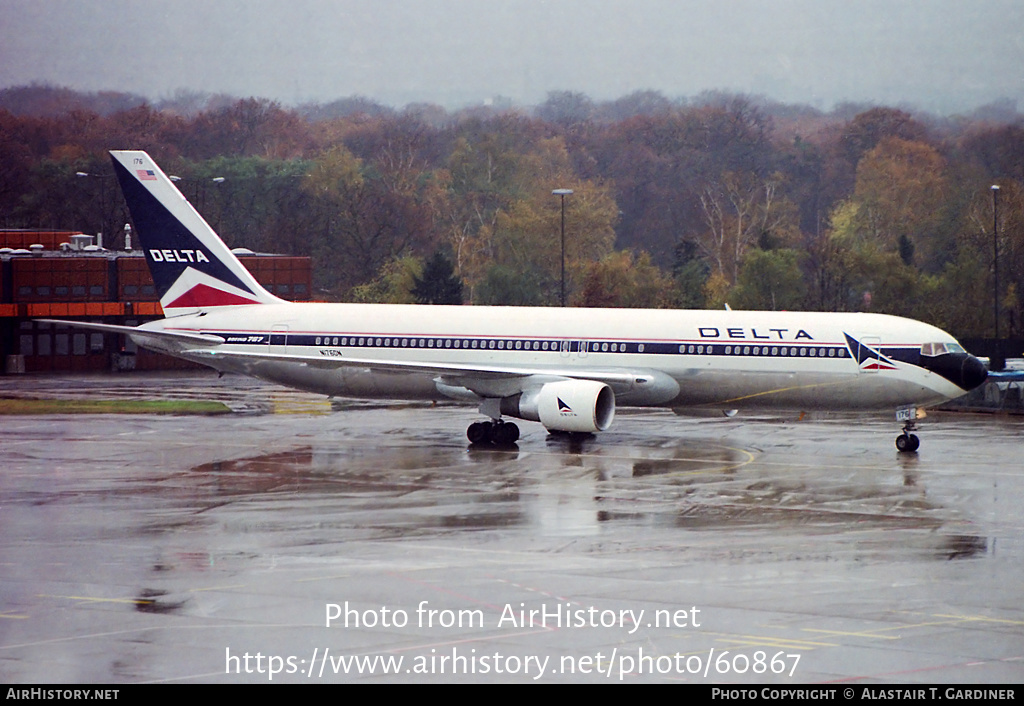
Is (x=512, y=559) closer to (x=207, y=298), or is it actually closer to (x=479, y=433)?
(x=479, y=433)

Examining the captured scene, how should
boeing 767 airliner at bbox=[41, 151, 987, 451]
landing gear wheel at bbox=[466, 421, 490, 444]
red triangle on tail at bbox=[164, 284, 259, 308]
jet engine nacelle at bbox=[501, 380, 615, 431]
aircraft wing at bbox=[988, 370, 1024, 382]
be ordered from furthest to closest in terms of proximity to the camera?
aircraft wing at bbox=[988, 370, 1024, 382], red triangle on tail at bbox=[164, 284, 259, 308], landing gear wheel at bbox=[466, 421, 490, 444], boeing 767 airliner at bbox=[41, 151, 987, 451], jet engine nacelle at bbox=[501, 380, 615, 431]

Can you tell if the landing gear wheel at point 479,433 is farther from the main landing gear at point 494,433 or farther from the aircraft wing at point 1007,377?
the aircraft wing at point 1007,377

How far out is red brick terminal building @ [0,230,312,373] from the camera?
65625 millimetres

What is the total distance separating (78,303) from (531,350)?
37939 mm

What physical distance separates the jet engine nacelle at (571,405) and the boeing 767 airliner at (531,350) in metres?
0.04

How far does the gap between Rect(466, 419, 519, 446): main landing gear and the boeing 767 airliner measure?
37mm

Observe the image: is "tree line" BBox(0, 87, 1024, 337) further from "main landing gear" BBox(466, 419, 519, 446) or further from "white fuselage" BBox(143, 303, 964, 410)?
"main landing gear" BBox(466, 419, 519, 446)

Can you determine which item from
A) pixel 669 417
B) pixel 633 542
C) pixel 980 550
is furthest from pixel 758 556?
pixel 669 417

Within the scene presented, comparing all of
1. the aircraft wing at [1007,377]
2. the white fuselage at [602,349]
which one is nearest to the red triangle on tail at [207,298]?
the white fuselage at [602,349]

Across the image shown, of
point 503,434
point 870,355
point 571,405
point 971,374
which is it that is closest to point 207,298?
point 503,434

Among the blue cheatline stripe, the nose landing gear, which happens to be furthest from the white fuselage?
the nose landing gear

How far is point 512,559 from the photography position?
798 inches

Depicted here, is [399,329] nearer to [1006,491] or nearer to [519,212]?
[1006,491]

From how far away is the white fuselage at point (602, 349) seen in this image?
33344 millimetres
